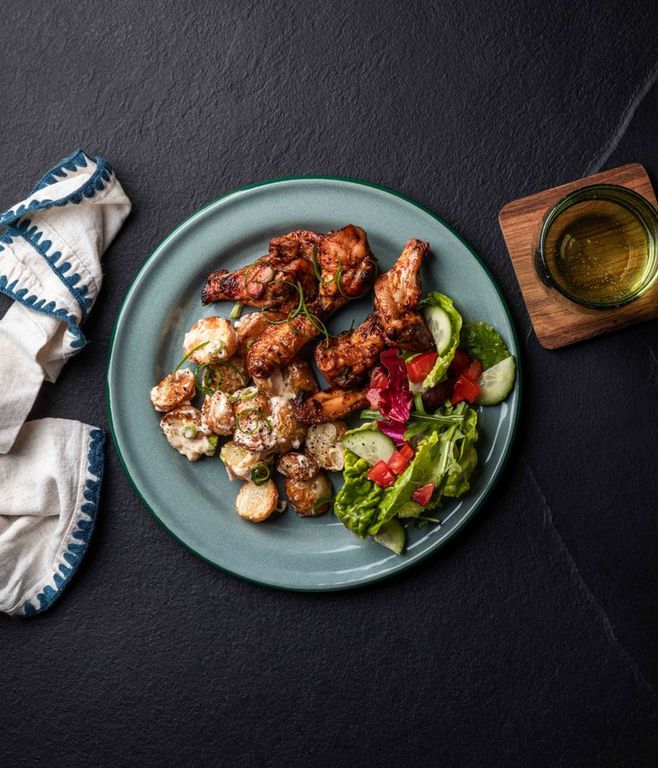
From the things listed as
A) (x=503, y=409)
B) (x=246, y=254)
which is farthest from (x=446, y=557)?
(x=246, y=254)

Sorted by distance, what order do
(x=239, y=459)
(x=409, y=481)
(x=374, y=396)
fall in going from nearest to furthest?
(x=409, y=481)
(x=374, y=396)
(x=239, y=459)

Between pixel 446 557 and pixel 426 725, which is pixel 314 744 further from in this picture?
pixel 446 557

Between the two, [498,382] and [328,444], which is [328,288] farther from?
[498,382]

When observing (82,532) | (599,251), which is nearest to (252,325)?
(82,532)

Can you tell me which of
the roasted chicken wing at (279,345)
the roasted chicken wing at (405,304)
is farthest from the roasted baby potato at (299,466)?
the roasted chicken wing at (405,304)

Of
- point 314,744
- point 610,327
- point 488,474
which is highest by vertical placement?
point 610,327

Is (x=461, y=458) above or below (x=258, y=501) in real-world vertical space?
above
